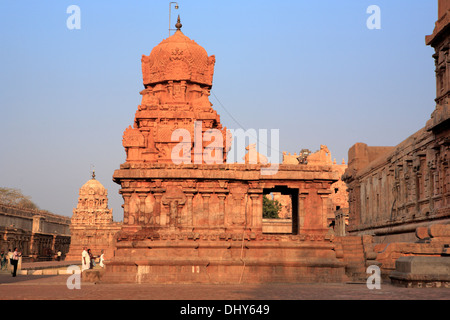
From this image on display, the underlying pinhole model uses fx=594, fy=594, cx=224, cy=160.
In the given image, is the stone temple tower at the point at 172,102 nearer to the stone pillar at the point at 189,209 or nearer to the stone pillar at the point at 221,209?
the stone pillar at the point at 189,209

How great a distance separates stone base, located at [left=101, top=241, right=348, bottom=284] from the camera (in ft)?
86.2

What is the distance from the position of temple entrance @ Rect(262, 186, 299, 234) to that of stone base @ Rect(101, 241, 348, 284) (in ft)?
10.0

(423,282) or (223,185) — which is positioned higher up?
(223,185)

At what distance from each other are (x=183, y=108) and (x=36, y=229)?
4225cm

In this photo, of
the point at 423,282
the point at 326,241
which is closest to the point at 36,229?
the point at 326,241

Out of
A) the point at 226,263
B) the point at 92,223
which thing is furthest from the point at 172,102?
the point at 92,223

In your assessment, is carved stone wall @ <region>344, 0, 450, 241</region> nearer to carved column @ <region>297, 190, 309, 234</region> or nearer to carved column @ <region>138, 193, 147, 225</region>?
carved column @ <region>297, 190, 309, 234</region>

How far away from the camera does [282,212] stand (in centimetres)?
9312

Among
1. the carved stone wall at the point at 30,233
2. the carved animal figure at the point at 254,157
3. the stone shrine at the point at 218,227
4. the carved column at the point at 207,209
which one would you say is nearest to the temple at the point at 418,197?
the stone shrine at the point at 218,227

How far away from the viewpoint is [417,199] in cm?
3281

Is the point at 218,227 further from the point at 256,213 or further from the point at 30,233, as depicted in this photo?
the point at 30,233

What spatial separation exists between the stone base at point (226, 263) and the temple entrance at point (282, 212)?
3.05 metres

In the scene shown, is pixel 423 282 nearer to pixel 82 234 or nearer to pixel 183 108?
pixel 183 108
